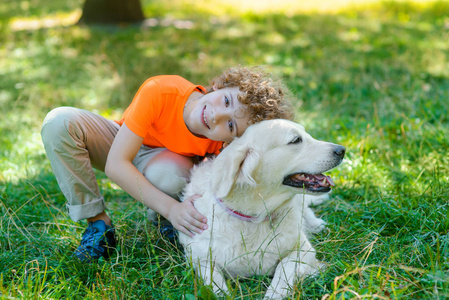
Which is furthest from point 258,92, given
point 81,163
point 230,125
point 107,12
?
point 107,12

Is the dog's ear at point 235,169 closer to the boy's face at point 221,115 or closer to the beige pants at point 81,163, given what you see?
the boy's face at point 221,115

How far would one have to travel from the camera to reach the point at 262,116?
2.60 m

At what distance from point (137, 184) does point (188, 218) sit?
0.40 m

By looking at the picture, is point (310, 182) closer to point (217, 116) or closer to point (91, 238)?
point (217, 116)

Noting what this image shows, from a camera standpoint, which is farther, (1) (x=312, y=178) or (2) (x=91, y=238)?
(2) (x=91, y=238)

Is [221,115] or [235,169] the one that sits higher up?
[221,115]

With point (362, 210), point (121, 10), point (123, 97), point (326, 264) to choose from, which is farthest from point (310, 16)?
point (326, 264)

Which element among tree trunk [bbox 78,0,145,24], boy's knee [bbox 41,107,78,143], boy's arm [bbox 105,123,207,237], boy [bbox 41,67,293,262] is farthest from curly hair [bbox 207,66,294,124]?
tree trunk [bbox 78,0,145,24]

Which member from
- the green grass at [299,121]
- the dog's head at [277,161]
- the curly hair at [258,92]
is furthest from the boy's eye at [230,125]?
the green grass at [299,121]

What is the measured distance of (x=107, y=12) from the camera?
30.1 feet

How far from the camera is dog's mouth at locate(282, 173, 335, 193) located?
2359 millimetres

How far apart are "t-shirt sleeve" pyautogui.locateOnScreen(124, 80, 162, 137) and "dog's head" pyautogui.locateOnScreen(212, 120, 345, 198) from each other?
0.59 meters

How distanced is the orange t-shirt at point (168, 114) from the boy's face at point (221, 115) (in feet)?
0.58

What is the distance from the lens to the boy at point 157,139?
8.64 ft
